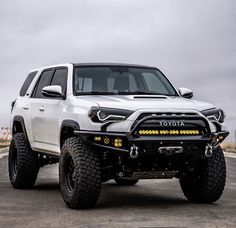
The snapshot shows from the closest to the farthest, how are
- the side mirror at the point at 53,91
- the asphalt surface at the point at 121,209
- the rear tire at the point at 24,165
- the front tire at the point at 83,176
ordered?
the asphalt surface at the point at 121,209
the front tire at the point at 83,176
the side mirror at the point at 53,91
the rear tire at the point at 24,165

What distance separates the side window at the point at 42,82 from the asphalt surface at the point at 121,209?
163 centimetres

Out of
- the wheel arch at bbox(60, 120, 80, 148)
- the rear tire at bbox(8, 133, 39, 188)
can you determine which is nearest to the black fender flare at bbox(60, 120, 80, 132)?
the wheel arch at bbox(60, 120, 80, 148)

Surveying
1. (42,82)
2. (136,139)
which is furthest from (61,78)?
(136,139)

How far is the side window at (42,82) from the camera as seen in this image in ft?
37.7

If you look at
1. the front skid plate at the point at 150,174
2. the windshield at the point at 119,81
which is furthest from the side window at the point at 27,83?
the front skid plate at the point at 150,174

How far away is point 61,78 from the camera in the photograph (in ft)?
35.2

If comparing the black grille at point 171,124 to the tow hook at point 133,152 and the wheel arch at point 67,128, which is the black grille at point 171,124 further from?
the wheel arch at point 67,128

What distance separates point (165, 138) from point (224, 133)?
104cm

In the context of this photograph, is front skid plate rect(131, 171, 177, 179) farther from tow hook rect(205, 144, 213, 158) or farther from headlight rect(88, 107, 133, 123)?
headlight rect(88, 107, 133, 123)

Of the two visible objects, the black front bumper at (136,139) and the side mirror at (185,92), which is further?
the side mirror at (185,92)

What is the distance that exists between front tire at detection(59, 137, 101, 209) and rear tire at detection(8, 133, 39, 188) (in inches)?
107

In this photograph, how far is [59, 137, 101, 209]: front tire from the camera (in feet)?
28.8

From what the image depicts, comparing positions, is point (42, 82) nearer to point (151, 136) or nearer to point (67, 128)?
point (67, 128)

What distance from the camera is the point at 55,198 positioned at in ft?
34.2
